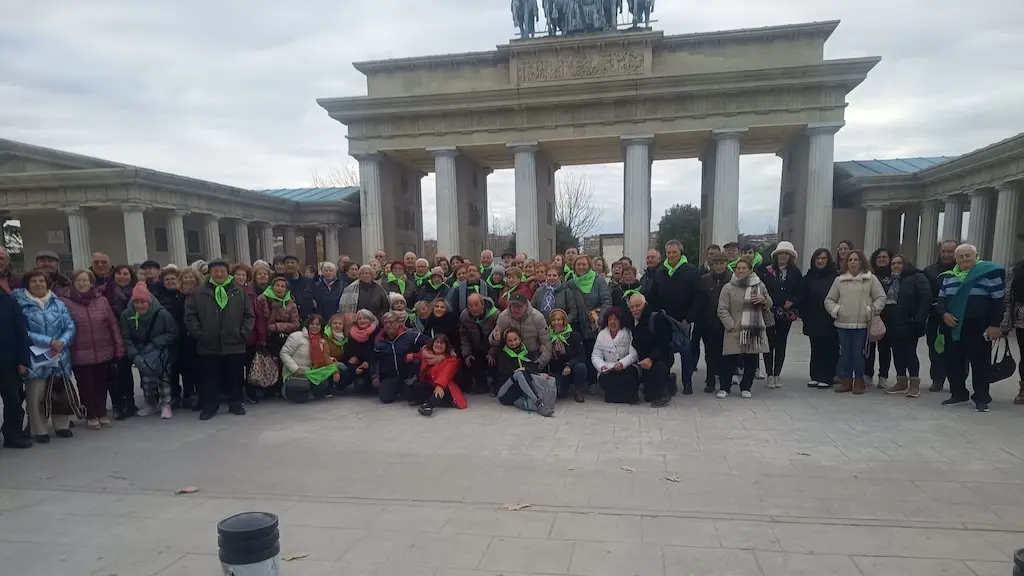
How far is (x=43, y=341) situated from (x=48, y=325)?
181 mm

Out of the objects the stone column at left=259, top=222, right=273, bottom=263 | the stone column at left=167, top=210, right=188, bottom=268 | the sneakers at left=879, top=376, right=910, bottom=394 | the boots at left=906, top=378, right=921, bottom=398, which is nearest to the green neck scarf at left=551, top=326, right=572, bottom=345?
the sneakers at left=879, top=376, right=910, bottom=394

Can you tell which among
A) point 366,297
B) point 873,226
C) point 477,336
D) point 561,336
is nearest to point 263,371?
point 366,297

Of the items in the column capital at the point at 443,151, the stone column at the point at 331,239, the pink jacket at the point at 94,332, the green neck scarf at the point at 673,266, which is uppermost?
the column capital at the point at 443,151

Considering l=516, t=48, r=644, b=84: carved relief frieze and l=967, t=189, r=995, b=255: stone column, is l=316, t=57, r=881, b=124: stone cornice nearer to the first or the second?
l=516, t=48, r=644, b=84: carved relief frieze

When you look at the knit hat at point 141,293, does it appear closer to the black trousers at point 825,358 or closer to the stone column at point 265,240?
the black trousers at point 825,358

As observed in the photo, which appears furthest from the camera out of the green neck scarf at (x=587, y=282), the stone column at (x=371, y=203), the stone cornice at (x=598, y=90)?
the stone column at (x=371, y=203)

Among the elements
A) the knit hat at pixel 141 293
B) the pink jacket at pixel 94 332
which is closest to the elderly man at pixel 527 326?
the knit hat at pixel 141 293

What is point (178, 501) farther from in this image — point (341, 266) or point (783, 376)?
point (783, 376)

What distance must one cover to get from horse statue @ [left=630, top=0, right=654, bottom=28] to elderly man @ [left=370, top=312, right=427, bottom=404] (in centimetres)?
2128

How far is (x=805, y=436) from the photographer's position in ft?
18.5

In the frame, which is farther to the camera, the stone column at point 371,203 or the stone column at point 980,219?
the stone column at point 371,203

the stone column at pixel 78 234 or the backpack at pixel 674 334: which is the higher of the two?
the stone column at pixel 78 234

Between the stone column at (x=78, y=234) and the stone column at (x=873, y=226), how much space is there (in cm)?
3290

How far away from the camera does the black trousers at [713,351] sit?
24.8ft
